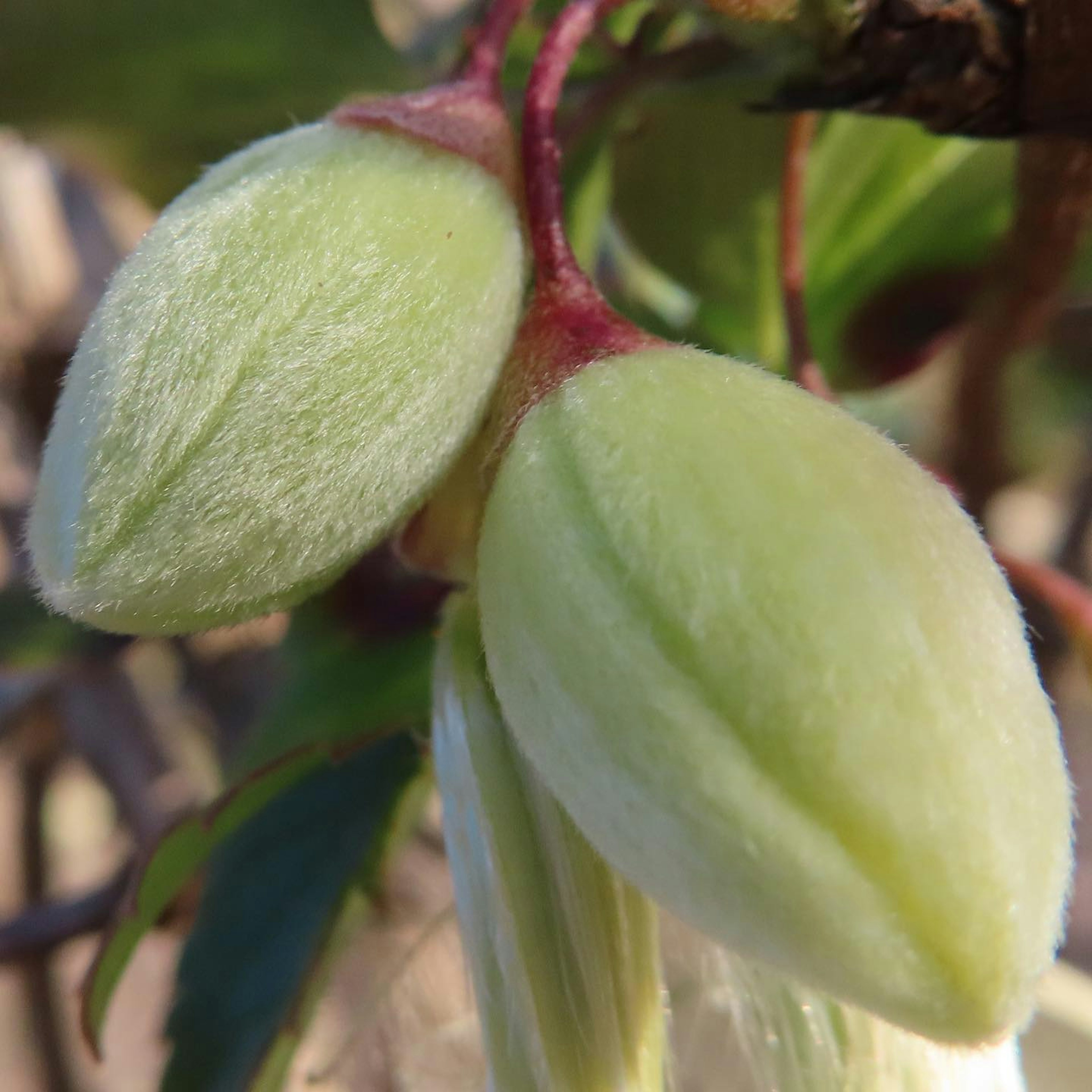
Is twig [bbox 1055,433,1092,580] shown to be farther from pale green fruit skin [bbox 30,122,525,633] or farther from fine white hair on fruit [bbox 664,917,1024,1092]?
pale green fruit skin [bbox 30,122,525,633]

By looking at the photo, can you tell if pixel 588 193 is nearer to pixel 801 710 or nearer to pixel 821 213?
Result: pixel 821 213

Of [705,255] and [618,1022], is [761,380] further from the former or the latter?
[705,255]

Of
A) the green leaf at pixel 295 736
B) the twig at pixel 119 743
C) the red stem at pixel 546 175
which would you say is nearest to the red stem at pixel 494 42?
the red stem at pixel 546 175

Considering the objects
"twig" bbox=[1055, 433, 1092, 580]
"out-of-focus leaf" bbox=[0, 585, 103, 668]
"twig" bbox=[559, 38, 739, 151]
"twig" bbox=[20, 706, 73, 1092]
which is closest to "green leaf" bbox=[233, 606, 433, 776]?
"out-of-focus leaf" bbox=[0, 585, 103, 668]

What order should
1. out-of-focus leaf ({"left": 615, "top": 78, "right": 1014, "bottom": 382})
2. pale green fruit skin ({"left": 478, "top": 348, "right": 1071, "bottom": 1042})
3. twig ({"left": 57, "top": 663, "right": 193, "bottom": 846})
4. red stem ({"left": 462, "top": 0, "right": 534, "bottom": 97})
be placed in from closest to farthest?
pale green fruit skin ({"left": 478, "top": 348, "right": 1071, "bottom": 1042})
red stem ({"left": 462, "top": 0, "right": 534, "bottom": 97})
out-of-focus leaf ({"left": 615, "top": 78, "right": 1014, "bottom": 382})
twig ({"left": 57, "top": 663, "right": 193, "bottom": 846})

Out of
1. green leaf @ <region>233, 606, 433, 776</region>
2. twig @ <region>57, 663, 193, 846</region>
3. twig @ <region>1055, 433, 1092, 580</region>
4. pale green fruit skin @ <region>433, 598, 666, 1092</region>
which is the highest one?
pale green fruit skin @ <region>433, 598, 666, 1092</region>

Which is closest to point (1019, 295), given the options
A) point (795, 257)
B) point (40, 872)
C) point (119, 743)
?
point (795, 257)

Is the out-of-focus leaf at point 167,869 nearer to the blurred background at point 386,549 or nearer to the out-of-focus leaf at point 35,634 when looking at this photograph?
the blurred background at point 386,549
